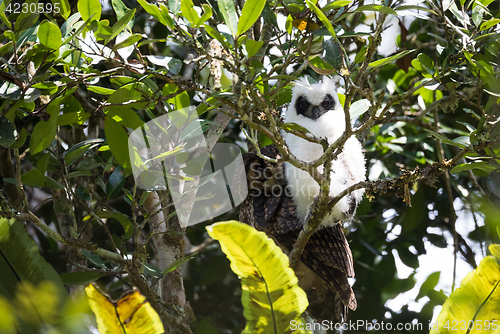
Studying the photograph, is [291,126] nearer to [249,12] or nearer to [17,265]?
[249,12]

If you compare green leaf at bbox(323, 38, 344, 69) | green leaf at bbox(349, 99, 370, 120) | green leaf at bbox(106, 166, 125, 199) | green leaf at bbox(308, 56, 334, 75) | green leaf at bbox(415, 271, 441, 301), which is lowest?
green leaf at bbox(415, 271, 441, 301)

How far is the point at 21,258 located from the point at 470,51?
192 cm

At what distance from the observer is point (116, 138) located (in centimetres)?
170

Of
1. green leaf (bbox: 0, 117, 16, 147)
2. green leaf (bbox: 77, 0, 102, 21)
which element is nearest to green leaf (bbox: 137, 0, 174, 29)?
green leaf (bbox: 77, 0, 102, 21)

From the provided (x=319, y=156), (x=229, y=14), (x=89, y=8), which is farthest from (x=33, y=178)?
(x=319, y=156)

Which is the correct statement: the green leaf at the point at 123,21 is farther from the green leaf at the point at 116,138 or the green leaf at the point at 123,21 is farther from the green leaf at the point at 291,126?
the green leaf at the point at 291,126

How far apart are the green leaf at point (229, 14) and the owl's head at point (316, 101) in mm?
1595

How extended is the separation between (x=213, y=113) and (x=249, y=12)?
1.83m

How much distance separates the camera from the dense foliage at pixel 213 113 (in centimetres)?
143

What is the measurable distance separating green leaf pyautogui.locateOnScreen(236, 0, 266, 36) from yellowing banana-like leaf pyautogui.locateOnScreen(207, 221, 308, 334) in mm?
715

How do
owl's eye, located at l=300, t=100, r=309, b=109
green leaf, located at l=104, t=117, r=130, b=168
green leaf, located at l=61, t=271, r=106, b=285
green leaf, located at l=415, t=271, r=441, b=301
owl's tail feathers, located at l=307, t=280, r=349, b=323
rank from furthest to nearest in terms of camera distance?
owl's eye, located at l=300, t=100, r=309, b=109
green leaf, located at l=415, t=271, r=441, b=301
owl's tail feathers, located at l=307, t=280, r=349, b=323
green leaf, located at l=61, t=271, r=106, b=285
green leaf, located at l=104, t=117, r=130, b=168

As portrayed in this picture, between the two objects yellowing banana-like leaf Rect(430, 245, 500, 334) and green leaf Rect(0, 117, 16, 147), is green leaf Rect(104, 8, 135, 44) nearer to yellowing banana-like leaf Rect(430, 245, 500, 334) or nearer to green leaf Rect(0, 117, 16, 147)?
green leaf Rect(0, 117, 16, 147)

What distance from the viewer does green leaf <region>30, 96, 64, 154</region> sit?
1.51m

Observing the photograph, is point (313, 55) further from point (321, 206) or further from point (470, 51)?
point (470, 51)
